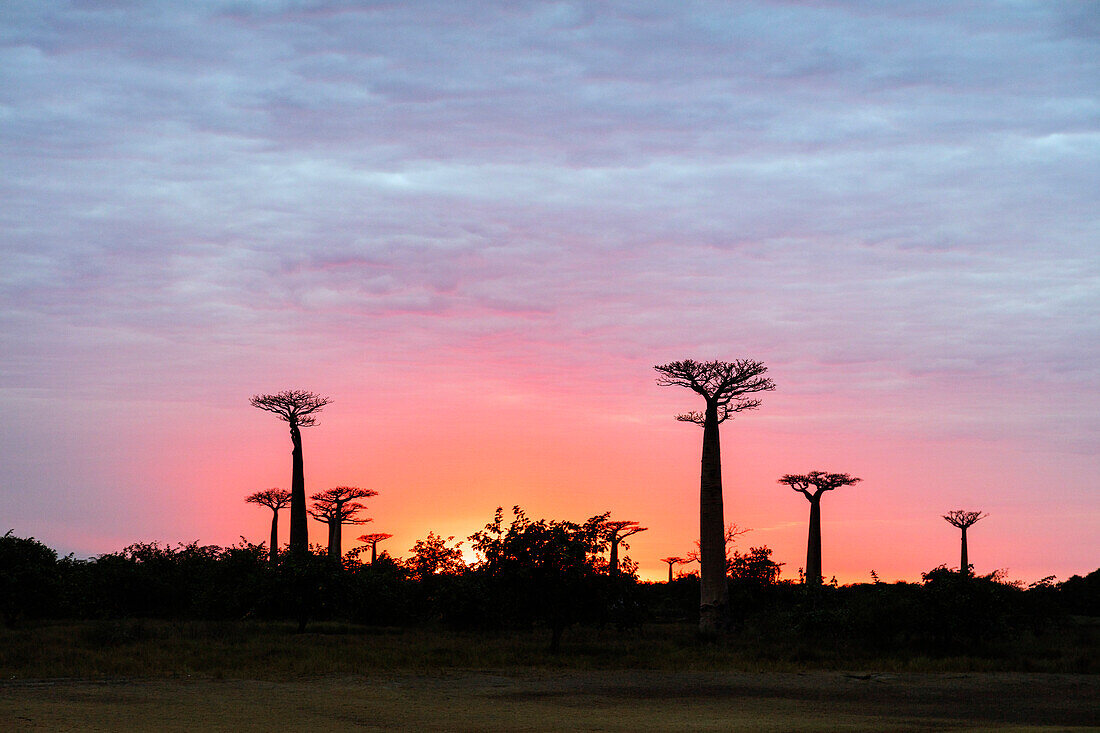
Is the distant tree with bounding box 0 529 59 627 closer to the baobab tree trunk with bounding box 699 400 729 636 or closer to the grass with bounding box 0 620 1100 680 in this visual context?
the grass with bounding box 0 620 1100 680

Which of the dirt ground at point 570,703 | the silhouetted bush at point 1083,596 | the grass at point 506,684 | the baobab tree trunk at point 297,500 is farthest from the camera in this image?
the silhouetted bush at point 1083,596

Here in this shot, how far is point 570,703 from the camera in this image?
19.3 meters

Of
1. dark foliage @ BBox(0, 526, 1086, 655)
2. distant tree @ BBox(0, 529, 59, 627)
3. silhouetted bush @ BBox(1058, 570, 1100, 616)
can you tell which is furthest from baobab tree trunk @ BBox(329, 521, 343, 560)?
silhouetted bush @ BBox(1058, 570, 1100, 616)

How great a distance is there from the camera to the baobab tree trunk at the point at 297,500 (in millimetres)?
47750

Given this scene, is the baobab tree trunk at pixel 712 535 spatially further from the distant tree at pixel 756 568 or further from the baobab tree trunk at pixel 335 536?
the baobab tree trunk at pixel 335 536

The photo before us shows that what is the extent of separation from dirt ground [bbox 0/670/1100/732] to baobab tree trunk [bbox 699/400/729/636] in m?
10.9

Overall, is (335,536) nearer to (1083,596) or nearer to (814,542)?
(814,542)

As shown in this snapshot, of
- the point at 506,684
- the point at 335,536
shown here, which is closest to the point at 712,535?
the point at 506,684

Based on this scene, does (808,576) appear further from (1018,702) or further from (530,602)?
(1018,702)

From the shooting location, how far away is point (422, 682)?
2231cm

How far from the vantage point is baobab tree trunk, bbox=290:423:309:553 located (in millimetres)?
47750

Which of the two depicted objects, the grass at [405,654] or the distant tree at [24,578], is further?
the distant tree at [24,578]

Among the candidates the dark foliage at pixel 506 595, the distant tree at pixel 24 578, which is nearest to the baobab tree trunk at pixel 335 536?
the dark foliage at pixel 506 595

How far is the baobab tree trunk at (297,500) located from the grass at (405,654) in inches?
492
